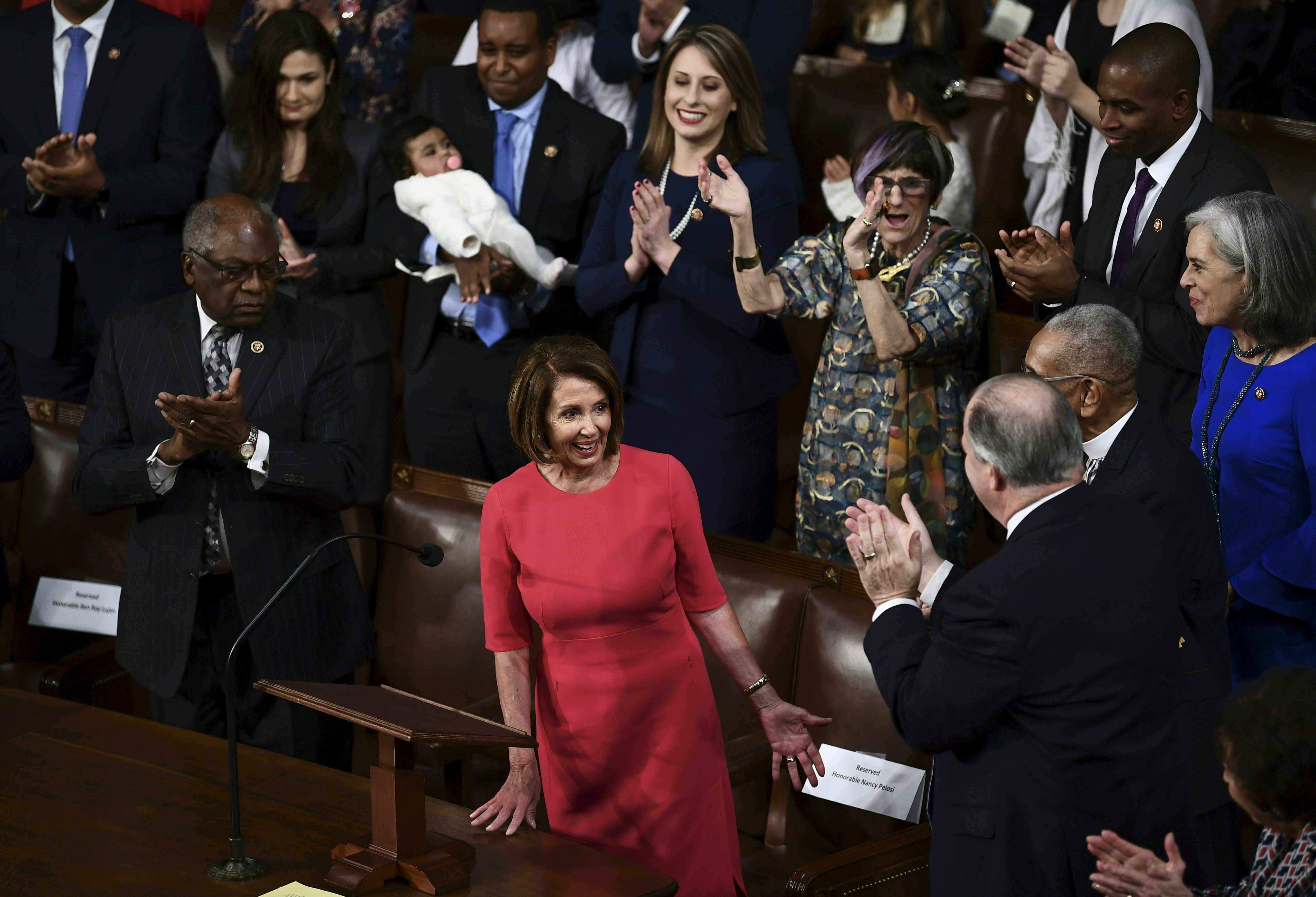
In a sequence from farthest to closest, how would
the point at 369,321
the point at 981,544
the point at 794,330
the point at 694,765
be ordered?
the point at 794,330
the point at 981,544
the point at 369,321
the point at 694,765

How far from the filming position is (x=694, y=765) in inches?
97.6

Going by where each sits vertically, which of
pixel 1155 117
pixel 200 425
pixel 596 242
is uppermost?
pixel 1155 117

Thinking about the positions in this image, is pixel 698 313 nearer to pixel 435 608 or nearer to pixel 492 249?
pixel 492 249

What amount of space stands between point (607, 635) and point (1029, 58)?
2098 millimetres

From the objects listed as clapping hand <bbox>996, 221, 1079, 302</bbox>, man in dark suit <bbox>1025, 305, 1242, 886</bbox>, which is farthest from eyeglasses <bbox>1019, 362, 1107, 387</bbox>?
clapping hand <bbox>996, 221, 1079, 302</bbox>

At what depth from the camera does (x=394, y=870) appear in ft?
6.99

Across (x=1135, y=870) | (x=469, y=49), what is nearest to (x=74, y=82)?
(x=469, y=49)

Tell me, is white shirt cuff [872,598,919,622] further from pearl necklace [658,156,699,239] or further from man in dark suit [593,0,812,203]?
man in dark suit [593,0,812,203]

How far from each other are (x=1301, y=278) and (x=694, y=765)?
55.3 inches

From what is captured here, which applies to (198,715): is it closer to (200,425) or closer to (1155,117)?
(200,425)

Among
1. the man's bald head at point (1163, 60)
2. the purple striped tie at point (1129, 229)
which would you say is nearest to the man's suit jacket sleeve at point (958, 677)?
the purple striped tie at point (1129, 229)

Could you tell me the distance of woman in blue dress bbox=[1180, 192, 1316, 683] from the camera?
254 centimetres


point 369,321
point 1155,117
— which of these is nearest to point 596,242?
point 369,321

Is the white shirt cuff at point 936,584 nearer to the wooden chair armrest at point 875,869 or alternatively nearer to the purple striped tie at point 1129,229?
the wooden chair armrest at point 875,869
